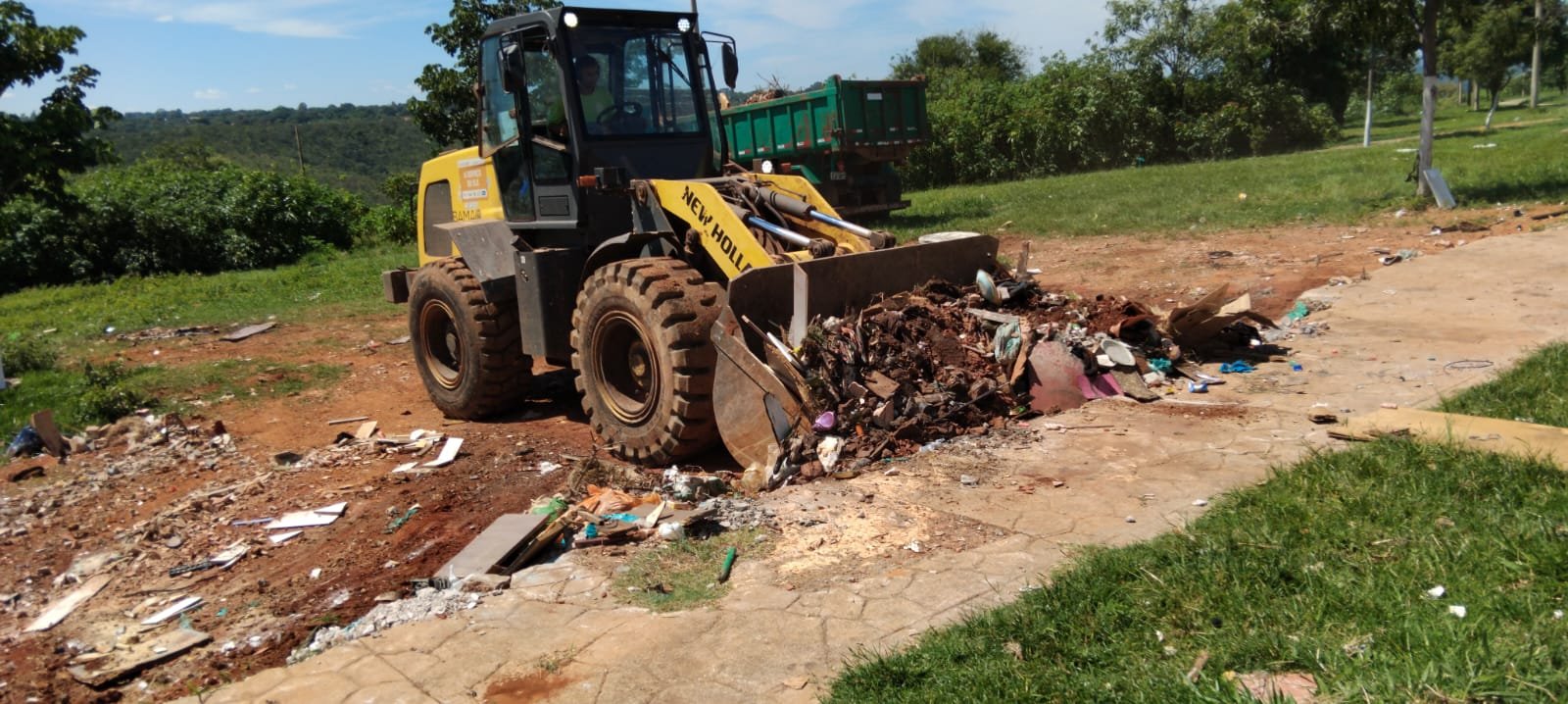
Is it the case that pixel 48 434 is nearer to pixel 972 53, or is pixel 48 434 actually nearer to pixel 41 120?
pixel 41 120

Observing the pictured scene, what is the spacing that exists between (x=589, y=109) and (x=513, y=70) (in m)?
0.60

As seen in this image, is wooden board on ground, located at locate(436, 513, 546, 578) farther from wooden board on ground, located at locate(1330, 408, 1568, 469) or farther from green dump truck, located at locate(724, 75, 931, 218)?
green dump truck, located at locate(724, 75, 931, 218)

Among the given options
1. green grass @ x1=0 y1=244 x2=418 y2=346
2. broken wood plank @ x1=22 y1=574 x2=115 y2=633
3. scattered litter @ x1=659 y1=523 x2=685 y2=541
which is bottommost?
broken wood plank @ x1=22 y1=574 x2=115 y2=633

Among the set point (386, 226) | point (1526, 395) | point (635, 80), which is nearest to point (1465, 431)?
point (1526, 395)

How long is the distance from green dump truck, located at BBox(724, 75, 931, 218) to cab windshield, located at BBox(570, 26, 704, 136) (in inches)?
370

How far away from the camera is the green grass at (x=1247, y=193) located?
1535cm

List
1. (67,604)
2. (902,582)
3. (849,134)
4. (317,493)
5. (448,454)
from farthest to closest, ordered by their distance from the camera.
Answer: (849,134)
(448,454)
(317,493)
(67,604)
(902,582)

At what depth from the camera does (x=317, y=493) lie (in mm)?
7082

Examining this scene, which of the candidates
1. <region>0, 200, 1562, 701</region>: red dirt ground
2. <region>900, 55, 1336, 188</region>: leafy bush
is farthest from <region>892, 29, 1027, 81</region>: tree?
<region>0, 200, 1562, 701</region>: red dirt ground

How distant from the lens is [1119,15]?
3531 cm

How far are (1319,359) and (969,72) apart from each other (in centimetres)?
3355

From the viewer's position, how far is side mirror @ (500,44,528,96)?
738 centimetres

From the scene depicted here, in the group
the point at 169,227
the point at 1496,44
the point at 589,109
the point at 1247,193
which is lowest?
the point at 1247,193

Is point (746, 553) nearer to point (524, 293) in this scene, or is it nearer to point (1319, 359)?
point (524, 293)
